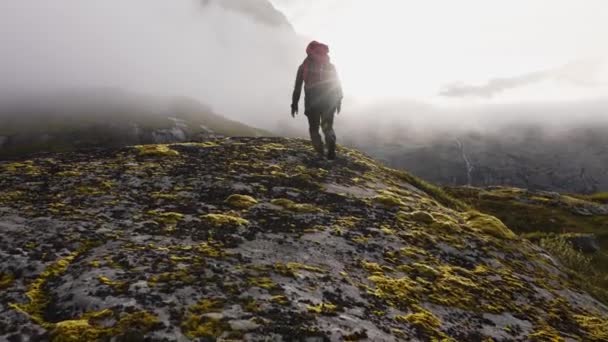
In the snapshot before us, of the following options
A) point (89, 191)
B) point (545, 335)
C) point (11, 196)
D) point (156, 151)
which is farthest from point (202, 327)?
point (156, 151)

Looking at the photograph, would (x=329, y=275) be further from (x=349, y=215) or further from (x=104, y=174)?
(x=104, y=174)

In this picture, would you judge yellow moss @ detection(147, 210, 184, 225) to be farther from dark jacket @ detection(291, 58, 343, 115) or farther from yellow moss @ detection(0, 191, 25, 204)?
dark jacket @ detection(291, 58, 343, 115)

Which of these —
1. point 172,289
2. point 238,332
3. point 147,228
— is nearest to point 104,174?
point 147,228

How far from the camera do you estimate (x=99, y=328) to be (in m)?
5.38

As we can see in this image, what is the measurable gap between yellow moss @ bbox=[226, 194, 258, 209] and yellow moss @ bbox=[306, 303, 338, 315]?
14.5ft

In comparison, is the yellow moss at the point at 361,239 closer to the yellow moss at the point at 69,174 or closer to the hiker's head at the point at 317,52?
the yellow moss at the point at 69,174

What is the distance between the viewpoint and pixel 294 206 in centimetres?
1114

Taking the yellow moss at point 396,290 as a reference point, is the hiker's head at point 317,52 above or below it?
above

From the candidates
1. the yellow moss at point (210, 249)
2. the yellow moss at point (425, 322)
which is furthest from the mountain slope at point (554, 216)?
the yellow moss at point (210, 249)

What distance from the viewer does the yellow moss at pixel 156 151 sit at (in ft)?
45.8

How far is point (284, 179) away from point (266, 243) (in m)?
4.69

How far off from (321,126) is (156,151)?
678 cm

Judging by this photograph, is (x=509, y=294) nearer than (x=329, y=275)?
No

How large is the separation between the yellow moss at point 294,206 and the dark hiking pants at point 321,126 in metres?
5.92
